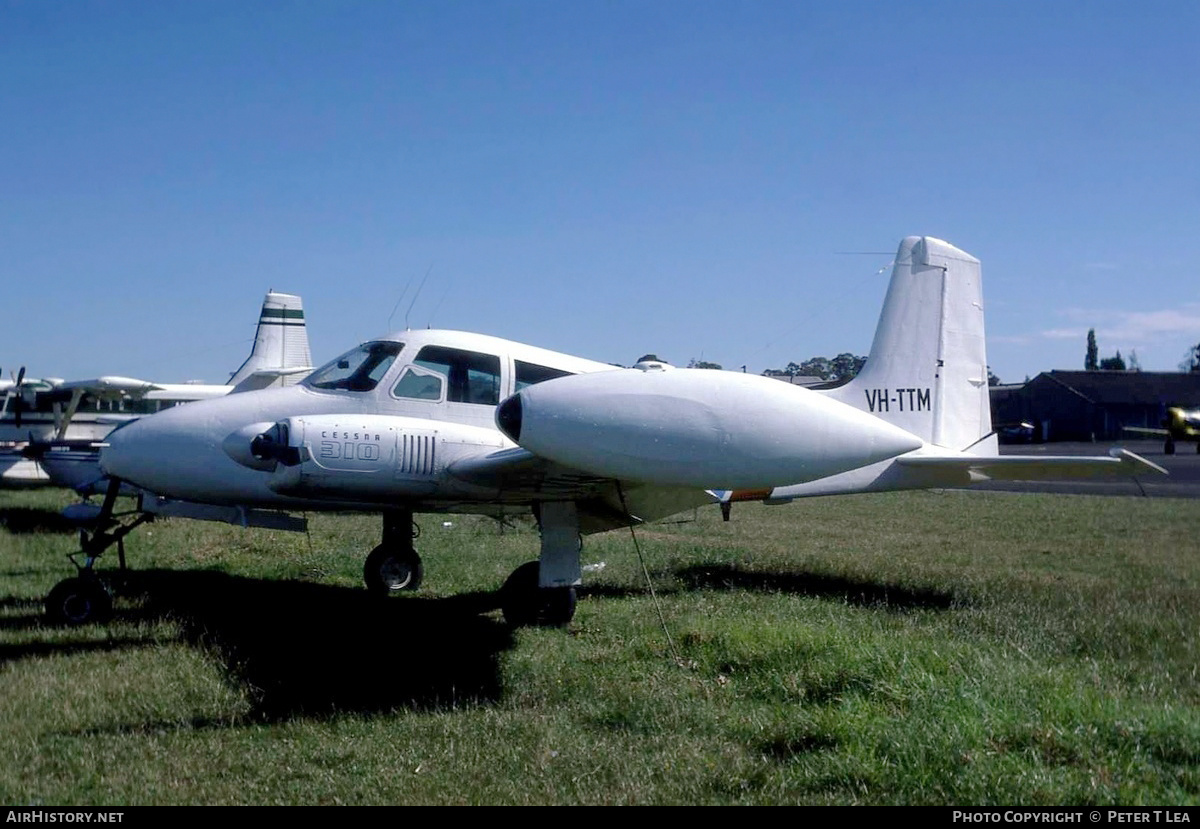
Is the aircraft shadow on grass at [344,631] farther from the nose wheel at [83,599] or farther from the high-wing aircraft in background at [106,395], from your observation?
the high-wing aircraft in background at [106,395]

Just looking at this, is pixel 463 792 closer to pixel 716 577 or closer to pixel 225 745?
pixel 225 745

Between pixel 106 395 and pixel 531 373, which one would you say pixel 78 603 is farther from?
pixel 106 395

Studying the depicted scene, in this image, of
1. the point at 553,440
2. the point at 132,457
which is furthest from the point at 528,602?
the point at 132,457

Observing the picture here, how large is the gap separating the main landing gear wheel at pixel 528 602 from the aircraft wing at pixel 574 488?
803 mm

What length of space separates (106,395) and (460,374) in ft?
64.8

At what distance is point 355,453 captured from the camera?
7.50 m

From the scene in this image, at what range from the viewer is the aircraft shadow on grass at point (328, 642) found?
20.6 ft

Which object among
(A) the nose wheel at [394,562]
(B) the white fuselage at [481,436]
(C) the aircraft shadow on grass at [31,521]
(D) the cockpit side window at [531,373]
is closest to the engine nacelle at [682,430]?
(B) the white fuselage at [481,436]

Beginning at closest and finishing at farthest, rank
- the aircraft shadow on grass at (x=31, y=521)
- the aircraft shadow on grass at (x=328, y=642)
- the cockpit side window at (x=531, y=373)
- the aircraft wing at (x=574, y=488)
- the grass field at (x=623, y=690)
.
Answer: the grass field at (x=623, y=690) < the aircraft shadow on grass at (x=328, y=642) < the aircraft wing at (x=574, y=488) < the cockpit side window at (x=531, y=373) < the aircraft shadow on grass at (x=31, y=521)

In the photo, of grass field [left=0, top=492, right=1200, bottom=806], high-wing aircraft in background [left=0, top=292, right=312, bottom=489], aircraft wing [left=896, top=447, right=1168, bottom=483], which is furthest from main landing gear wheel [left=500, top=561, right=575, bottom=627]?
high-wing aircraft in background [left=0, top=292, right=312, bottom=489]

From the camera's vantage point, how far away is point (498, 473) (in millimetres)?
7637

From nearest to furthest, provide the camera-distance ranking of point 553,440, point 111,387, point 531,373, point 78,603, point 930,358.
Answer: point 553,440, point 78,603, point 531,373, point 930,358, point 111,387

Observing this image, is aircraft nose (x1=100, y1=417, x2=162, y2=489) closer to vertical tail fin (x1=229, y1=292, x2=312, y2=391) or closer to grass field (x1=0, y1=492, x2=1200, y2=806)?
grass field (x1=0, y1=492, x2=1200, y2=806)
